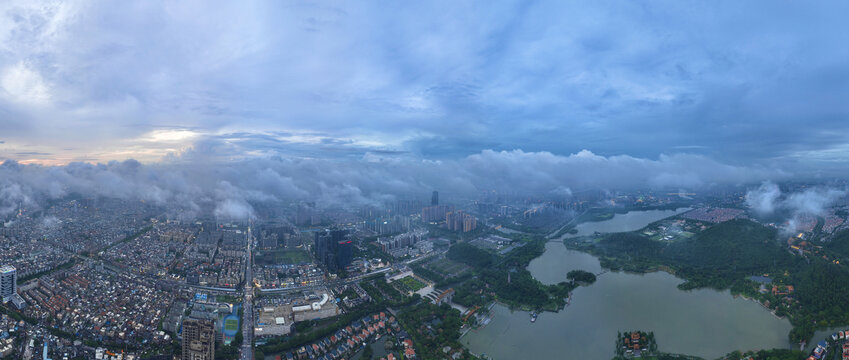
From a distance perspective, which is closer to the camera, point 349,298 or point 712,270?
point 349,298

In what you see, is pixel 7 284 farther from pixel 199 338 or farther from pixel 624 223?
pixel 624 223

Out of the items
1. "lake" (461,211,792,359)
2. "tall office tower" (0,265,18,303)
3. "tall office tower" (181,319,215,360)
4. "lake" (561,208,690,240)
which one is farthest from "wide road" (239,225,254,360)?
"lake" (561,208,690,240)

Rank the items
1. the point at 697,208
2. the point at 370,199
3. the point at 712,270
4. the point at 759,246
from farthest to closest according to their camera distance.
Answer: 1. the point at 370,199
2. the point at 697,208
3. the point at 759,246
4. the point at 712,270

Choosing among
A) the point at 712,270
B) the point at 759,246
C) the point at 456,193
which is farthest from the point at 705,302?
the point at 456,193

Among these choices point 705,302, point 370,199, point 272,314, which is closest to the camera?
point 272,314

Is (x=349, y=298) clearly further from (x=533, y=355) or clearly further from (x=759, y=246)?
(x=759, y=246)

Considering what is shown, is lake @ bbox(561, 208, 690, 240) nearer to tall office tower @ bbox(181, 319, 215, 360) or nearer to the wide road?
the wide road

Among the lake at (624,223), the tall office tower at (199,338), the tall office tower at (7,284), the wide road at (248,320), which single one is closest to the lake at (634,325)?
the wide road at (248,320)
